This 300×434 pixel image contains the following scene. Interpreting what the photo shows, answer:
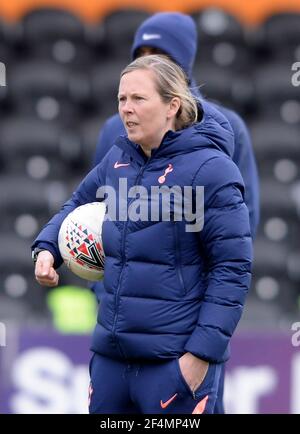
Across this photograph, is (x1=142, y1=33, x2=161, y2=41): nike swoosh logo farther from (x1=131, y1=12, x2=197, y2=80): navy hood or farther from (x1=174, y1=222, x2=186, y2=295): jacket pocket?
(x1=174, y1=222, x2=186, y2=295): jacket pocket

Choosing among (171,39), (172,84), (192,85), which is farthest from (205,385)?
(171,39)

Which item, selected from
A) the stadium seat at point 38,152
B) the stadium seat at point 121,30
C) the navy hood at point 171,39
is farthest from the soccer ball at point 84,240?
the stadium seat at point 121,30

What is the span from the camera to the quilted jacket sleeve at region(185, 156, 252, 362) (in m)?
3.97

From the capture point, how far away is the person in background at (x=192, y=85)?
509 centimetres

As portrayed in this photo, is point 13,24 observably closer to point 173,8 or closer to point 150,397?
point 173,8

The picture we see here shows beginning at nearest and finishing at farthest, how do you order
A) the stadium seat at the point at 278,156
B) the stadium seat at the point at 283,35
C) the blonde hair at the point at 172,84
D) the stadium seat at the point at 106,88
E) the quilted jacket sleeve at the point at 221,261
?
the quilted jacket sleeve at the point at 221,261 < the blonde hair at the point at 172,84 < the stadium seat at the point at 278,156 < the stadium seat at the point at 106,88 < the stadium seat at the point at 283,35

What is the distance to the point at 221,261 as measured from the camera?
401cm

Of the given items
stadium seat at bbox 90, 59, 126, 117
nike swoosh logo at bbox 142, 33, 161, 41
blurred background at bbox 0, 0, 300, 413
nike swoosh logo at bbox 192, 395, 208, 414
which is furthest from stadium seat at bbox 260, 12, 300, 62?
nike swoosh logo at bbox 192, 395, 208, 414

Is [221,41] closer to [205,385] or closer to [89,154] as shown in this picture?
[89,154]

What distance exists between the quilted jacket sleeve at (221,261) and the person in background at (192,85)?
3.41 feet

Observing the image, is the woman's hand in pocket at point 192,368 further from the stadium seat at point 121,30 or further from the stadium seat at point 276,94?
the stadium seat at point 121,30

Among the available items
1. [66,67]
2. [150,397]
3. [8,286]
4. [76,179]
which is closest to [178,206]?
[150,397]

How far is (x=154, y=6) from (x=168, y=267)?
227 inches

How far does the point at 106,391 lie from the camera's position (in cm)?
419
